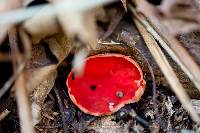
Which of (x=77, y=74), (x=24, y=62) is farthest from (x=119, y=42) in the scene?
(x=24, y=62)

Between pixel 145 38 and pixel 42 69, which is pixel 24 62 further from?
pixel 145 38

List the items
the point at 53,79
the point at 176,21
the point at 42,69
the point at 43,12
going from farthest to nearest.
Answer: the point at 53,79 < the point at 42,69 < the point at 176,21 < the point at 43,12

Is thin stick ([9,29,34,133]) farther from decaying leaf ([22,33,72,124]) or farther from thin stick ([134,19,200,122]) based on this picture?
thin stick ([134,19,200,122])

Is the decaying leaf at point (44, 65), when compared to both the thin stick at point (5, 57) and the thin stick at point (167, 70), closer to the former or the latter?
the thin stick at point (5, 57)

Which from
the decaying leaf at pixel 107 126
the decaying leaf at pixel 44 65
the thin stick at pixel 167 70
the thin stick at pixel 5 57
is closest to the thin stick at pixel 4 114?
the decaying leaf at pixel 44 65

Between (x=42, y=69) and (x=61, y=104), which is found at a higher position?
(x=42, y=69)

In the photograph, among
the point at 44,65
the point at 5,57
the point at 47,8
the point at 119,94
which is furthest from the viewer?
the point at 119,94

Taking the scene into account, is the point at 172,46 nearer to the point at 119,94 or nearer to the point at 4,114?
the point at 119,94

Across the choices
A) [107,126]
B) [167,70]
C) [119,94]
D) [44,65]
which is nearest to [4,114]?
[44,65]
